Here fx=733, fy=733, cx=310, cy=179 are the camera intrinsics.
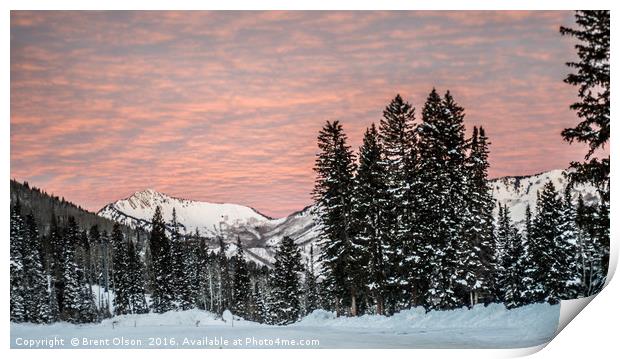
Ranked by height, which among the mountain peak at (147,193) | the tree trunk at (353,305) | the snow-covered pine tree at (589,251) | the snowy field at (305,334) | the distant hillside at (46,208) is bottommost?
the snowy field at (305,334)

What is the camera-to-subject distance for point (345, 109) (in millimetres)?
21406

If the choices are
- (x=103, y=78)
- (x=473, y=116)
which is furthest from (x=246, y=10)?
(x=473, y=116)

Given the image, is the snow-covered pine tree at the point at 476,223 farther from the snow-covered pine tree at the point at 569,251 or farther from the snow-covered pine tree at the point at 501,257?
the snow-covered pine tree at the point at 569,251

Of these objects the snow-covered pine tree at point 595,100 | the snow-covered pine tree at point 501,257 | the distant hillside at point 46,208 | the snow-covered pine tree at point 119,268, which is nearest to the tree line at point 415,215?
the snow-covered pine tree at point 501,257

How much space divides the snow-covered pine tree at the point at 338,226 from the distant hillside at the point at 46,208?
7810 mm

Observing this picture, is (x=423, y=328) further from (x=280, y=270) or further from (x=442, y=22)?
(x=280, y=270)

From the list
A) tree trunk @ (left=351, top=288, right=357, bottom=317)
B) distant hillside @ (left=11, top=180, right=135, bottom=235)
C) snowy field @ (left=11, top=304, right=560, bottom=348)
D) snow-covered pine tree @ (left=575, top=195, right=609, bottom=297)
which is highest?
distant hillside @ (left=11, top=180, right=135, bottom=235)

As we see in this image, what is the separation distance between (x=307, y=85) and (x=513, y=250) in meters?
16.1

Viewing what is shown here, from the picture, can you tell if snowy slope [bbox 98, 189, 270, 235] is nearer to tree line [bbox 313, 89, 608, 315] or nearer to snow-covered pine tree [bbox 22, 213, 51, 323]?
snow-covered pine tree [bbox 22, 213, 51, 323]

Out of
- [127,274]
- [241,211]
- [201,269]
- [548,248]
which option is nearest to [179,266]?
[127,274]

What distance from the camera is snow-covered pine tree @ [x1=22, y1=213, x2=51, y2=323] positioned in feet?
63.8

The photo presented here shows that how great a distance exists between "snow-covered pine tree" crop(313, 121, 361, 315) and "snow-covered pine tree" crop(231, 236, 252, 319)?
11.5 m

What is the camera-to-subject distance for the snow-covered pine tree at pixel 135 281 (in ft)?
89.0

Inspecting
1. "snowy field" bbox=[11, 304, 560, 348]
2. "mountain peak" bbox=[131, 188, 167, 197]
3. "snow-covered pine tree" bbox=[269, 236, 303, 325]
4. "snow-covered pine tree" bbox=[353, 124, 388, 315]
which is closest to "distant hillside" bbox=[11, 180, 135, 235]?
"mountain peak" bbox=[131, 188, 167, 197]
